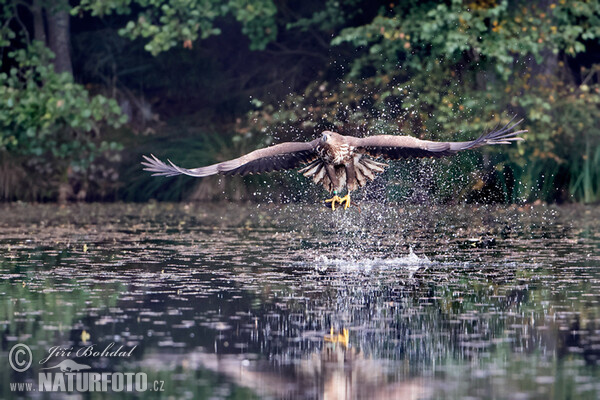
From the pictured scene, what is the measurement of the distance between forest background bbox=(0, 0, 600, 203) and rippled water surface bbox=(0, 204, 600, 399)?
11.2ft

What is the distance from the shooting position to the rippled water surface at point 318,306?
5.20 meters

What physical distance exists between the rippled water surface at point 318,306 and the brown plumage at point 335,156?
71 centimetres

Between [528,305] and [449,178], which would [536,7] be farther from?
→ [528,305]

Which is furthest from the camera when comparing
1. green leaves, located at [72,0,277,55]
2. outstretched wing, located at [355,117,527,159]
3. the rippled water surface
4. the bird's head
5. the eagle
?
green leaves, located at [72,0,277,55]

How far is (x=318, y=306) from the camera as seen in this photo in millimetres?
7203

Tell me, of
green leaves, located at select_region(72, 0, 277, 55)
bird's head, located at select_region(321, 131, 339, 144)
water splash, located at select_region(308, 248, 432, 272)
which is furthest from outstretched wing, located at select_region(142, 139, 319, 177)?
green leaves, located at select_region(72, 0, 277, 55)

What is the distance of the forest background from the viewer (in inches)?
645

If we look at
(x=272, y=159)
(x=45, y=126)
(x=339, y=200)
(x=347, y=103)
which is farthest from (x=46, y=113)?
(x=339, y=200)

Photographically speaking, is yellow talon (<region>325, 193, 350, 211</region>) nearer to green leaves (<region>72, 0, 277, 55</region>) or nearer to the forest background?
the forest background

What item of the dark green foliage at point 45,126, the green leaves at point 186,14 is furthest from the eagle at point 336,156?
the dark green foliage at point 45,126

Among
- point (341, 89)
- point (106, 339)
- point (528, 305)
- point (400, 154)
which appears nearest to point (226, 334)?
point (106, 339)

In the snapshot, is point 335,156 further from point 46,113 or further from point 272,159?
point 46,113

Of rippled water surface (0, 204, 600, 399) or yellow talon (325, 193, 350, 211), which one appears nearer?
rippled water surface (0, 204, 600, 399)

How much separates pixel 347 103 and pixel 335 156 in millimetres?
7532
